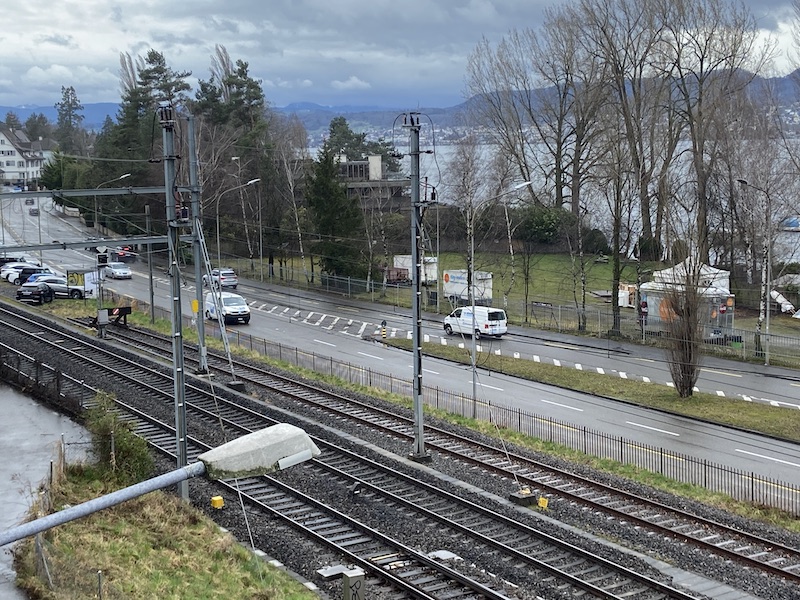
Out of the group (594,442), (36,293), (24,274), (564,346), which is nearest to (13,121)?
(24,274)

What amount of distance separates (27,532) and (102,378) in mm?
26889

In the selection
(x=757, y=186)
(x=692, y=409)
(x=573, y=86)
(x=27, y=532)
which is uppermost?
(x=573, y=86)

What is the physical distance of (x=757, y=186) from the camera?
131 ft

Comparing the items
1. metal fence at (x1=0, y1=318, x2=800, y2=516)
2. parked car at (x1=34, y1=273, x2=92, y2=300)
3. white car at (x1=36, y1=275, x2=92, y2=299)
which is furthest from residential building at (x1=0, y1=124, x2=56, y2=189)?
metal fence at (x1=0, y1=318, x2=800, y2=516)

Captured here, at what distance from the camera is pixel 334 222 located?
5806cm

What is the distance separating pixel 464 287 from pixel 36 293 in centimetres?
2456

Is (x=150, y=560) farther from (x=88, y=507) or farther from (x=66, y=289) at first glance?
(x=66, y=289)

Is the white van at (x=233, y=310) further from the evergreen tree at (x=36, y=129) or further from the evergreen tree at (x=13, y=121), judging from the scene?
the evergreen tree at (x=13, y=121)

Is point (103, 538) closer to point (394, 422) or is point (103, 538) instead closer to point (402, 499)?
point (402, 499)

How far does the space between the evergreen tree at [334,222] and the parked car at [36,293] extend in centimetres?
1622

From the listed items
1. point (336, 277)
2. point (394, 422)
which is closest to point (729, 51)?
point (336, 277)

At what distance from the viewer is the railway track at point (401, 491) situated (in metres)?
15.1

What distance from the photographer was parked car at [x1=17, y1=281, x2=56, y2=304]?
5244 cm

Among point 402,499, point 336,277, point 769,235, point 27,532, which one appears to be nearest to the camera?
point 27,532
